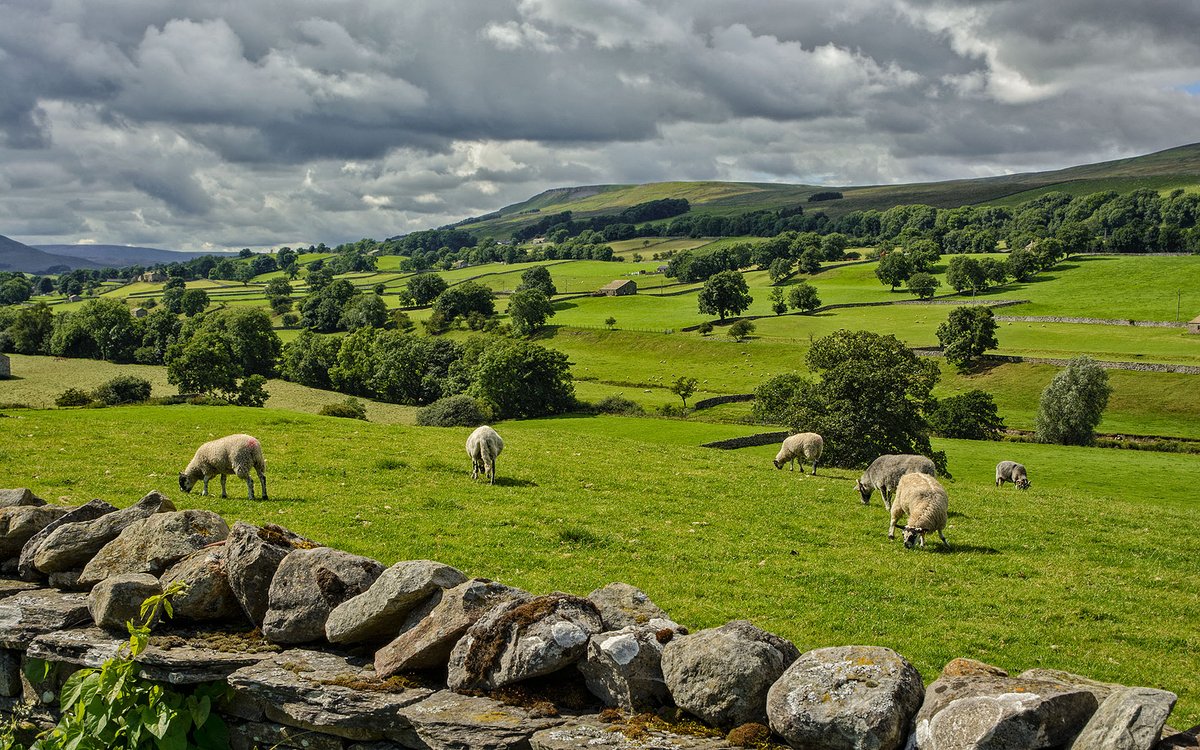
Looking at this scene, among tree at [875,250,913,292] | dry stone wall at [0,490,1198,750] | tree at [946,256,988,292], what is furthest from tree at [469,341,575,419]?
tree at [875,250,913,292]

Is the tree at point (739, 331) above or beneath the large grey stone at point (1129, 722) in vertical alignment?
beneath

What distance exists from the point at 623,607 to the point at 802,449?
3119 centimetres

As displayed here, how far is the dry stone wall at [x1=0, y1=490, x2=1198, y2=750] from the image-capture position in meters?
6.13

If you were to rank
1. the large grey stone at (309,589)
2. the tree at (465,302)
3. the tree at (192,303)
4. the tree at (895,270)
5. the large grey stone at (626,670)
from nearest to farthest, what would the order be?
the large grey stone at (626,670) → the large grey stone at (309,589) → the tree at (465,302) → the tree at (895,270) → the tree at (192,303)

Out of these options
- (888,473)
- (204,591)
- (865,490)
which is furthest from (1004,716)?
(865,490)

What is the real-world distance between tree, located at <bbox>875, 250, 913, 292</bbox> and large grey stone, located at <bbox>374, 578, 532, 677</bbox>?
193464 mm

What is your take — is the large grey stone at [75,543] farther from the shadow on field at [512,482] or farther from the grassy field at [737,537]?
the shadow on field at [512,482]

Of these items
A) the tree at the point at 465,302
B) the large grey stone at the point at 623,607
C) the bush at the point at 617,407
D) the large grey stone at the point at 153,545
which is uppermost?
the tree at the point at 465,302

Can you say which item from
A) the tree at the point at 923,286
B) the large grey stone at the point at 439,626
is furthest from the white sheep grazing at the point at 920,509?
the tree at the point at 923,286

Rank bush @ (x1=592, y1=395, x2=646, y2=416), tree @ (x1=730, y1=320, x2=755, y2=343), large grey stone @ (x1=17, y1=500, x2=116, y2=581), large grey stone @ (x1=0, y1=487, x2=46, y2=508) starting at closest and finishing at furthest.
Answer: large grey stone @ (x1=17, y1=500, x2=116, y2=581)
large grey stone @ (x1=0, y1=487, x2=46, y2=508)
bush @ (x1=592, y1=395, x2=646, y2=416)
tree @ (x1=730, y1=320, x2=755, y2=343)

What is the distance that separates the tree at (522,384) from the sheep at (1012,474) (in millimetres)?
58620

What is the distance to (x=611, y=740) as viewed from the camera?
6523mm

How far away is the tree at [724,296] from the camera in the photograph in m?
166

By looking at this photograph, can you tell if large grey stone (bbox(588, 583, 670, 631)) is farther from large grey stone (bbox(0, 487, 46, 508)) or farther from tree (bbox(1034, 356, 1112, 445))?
tree (bbox(1034, 356, 1112, 445))
